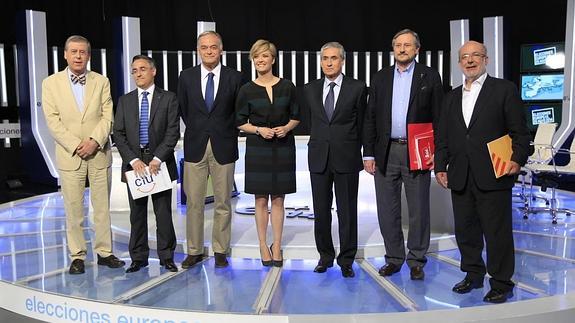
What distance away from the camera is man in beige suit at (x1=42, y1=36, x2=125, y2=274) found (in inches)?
142

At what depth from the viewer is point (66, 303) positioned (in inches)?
120

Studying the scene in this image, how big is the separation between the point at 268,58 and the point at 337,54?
0.46 meters

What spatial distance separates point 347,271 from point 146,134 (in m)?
1.64

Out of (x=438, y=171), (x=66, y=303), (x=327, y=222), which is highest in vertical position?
(x=438, y=171)

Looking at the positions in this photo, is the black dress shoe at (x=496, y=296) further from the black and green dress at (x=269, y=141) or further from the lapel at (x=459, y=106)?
the black and green dress at (x=269, y=141)

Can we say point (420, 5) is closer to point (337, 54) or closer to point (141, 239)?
point (337, 54)

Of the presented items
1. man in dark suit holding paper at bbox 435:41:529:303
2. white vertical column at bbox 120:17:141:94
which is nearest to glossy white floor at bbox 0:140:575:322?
man in dark suit holding paper at bbox 435:41:529:303

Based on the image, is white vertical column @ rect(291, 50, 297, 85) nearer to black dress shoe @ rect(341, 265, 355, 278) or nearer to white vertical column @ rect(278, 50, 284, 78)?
white vertical column @ rect(278, 50, 284, 78)

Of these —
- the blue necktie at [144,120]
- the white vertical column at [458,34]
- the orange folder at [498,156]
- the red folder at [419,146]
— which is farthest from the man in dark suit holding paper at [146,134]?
the white vertical column at [458,34]

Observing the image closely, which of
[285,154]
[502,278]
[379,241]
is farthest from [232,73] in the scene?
[502,278]

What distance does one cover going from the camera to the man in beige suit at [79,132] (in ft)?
11.8

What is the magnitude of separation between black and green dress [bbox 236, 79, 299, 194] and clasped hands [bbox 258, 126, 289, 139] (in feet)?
0.20

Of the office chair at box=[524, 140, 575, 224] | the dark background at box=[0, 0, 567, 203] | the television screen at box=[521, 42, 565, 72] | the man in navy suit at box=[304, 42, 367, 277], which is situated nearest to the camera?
the man in navy suit at box=[304, 42, 367, 277]

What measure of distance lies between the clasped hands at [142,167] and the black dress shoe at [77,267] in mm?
762
